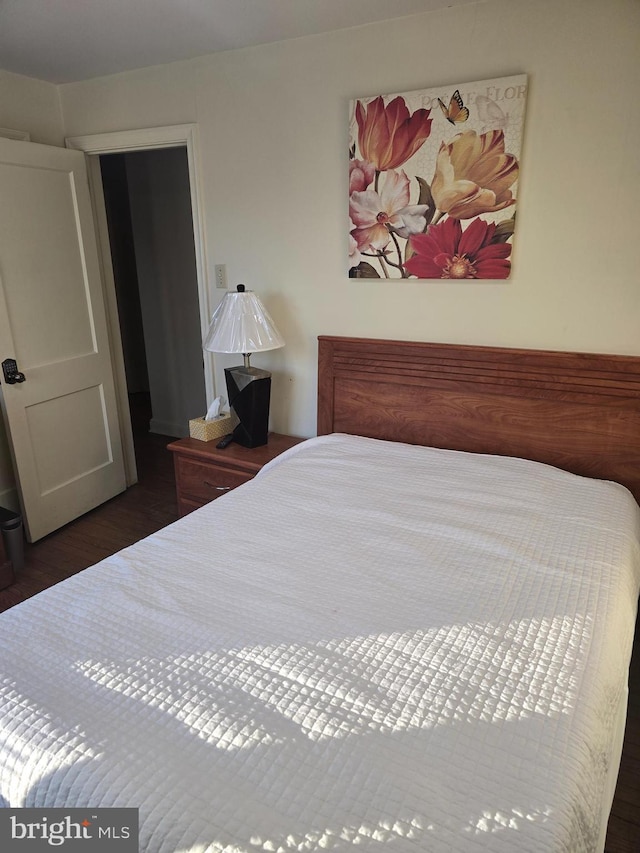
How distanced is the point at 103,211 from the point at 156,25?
1229mm

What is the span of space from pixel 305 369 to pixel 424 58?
1326 mm

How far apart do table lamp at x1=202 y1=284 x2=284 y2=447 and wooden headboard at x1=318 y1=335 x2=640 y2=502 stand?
0.85ft

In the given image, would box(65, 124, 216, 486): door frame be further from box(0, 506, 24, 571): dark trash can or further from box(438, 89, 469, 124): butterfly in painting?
box(438, 89, 469, 124): butterfly in painting

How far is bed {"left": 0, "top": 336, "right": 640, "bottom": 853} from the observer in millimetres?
815

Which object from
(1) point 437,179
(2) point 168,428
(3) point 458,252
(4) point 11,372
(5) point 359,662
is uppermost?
(1) point 437,179

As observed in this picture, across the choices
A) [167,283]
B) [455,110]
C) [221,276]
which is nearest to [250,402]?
[221,276]

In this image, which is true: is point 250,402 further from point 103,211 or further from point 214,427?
point 103,211

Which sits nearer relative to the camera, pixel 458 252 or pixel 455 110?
pixel 455 110

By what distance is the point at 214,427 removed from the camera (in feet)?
8.59

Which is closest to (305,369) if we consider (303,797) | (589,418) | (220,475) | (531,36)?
(220,475)

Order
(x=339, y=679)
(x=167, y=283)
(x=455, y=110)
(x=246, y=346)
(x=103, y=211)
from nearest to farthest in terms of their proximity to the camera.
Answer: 1. (x=339, y=679)
2. (x=455, y=110)
3. (x=246, y=346)
4. (x=103, y=211)
5. (x=167, y=283)

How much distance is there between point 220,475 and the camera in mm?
2502

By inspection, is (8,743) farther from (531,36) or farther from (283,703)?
(531,36)

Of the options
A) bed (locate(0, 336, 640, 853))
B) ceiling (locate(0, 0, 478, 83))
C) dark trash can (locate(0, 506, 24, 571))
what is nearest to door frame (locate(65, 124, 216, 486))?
ceiling (locate(0, 0, 478, 83))
